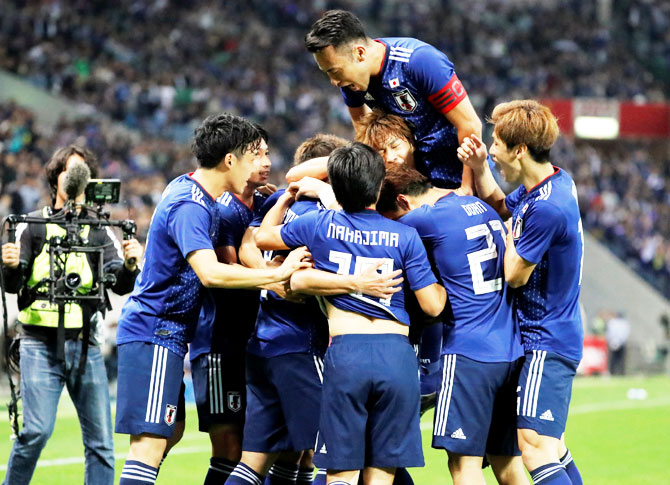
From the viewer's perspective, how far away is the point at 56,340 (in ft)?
21.9

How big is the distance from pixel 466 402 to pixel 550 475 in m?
0.62

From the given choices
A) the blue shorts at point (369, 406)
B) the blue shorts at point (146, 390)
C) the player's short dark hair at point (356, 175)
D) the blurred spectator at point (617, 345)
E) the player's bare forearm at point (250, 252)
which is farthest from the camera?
the blurred spectator at point (617, 345)

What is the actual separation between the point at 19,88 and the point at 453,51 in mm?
14756

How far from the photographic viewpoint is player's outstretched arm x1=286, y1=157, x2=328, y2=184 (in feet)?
19.6

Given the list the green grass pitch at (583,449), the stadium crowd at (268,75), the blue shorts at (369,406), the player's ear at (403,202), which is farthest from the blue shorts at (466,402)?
the stadium crowd at (268,75)

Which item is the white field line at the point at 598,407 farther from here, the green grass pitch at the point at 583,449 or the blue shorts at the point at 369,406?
the blue shorts at the point at 369,406

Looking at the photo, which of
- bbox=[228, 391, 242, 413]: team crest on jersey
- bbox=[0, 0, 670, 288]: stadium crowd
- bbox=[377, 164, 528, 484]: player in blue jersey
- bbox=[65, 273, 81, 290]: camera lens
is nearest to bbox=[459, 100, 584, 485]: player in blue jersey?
bbox=[377, 164, 528, 484]: player in blue jersey

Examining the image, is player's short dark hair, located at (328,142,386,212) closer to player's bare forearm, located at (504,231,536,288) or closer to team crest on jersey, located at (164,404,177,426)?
player's bare forearm, located at (504,231,536,288)

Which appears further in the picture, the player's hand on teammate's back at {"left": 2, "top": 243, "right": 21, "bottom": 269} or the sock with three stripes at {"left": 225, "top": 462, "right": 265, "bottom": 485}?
the player's hand on teammate's back at {"left": 2, "top": 243, "right": 21, "bottom": 269}

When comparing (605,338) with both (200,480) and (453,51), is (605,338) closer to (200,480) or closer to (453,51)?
(453,51)

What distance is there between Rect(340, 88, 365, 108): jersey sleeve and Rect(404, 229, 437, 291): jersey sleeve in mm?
1355

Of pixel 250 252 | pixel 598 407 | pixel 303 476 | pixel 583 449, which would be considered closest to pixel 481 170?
pixel 250 252

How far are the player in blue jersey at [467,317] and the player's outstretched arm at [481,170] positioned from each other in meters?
0.21

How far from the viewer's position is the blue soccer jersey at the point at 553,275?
17.9ft
